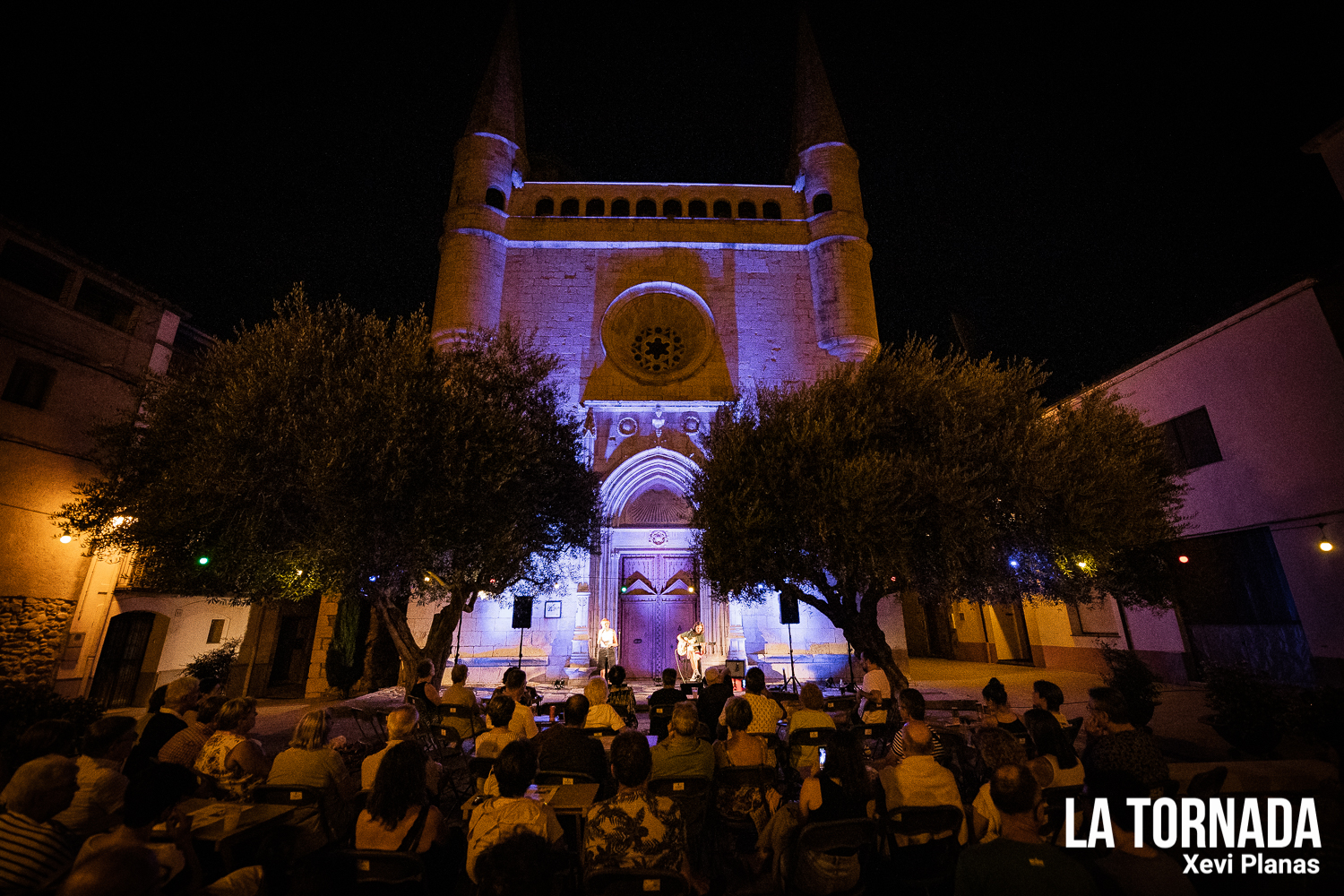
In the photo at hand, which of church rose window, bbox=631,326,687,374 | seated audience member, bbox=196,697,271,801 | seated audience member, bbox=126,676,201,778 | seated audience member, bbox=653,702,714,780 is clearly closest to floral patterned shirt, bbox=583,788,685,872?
seated audience member, bbox=653,702,714,780

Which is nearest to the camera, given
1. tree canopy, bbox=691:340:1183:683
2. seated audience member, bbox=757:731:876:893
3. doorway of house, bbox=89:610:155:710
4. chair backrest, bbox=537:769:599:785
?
seated audience member, bbox=757:731:876:893

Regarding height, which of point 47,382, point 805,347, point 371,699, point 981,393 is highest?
point 805,347

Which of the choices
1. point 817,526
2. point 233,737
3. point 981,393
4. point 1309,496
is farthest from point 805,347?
point 233,737

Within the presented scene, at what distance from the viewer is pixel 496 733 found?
16.2 ft

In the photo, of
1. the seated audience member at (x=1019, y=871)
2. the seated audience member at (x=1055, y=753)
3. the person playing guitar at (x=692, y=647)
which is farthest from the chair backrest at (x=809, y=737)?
the person playing guitar at (x=692, y=647)

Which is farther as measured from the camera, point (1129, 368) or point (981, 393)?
point (1129, 368)

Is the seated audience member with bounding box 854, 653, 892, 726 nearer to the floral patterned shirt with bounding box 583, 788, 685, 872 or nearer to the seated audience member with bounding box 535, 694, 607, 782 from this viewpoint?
the seated audience member with bounding box 535, 694, 607, 782

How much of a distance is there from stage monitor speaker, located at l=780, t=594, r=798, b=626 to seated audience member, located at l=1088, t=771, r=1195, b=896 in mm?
12717

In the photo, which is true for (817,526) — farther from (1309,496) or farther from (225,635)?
(225,635)

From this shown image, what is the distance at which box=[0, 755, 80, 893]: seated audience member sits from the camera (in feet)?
8.63

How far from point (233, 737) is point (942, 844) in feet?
17.1

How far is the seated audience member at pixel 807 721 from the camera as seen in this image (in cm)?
530

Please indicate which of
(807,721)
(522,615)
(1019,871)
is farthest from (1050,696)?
(522,615)

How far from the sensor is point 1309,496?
477 inches
